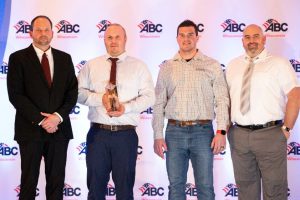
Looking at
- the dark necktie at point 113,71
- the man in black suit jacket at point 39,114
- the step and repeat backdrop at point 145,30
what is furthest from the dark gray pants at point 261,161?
the man in black suit jacket at point 39,114

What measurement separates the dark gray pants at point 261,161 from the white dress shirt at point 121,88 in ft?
2.88

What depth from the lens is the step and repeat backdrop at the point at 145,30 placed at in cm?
440

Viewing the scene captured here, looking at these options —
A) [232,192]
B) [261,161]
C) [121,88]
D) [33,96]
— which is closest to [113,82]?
[121,88]

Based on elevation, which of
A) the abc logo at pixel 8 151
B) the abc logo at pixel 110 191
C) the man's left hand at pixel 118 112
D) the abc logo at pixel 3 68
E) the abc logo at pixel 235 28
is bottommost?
the abc logo at pixel 110 191

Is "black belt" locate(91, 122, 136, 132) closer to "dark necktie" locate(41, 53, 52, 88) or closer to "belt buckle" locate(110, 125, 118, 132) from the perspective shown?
"belt buckle" locate(110, 125, 118, 132)

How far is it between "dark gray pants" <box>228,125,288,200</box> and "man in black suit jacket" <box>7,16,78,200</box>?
57.8 inches

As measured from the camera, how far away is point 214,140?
3.41 meters

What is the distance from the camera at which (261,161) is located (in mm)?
3436

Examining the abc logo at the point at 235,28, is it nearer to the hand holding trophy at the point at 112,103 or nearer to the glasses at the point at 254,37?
the glasses at the point at 254,37

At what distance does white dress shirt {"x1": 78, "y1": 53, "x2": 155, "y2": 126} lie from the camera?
3379mm

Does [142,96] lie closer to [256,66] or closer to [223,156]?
[256,66]

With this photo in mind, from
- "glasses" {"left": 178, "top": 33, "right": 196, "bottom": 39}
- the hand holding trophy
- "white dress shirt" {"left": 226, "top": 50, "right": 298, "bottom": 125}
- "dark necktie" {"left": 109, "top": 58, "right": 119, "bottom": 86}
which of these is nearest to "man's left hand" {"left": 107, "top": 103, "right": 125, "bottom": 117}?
the hand holding trophy

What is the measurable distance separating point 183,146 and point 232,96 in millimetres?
632

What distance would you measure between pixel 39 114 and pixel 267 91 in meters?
1.90
